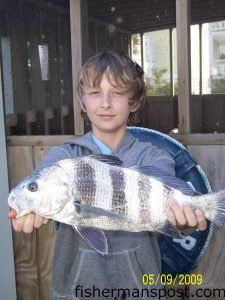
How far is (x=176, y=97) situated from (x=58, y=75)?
71 cm

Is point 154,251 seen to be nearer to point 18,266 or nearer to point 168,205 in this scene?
point 168,205

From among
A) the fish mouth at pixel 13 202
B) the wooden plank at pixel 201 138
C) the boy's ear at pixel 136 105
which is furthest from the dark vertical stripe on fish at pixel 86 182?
the wooden plank at pixel 201 138

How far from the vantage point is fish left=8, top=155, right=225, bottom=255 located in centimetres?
151

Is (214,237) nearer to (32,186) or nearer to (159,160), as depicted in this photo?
(159,160)

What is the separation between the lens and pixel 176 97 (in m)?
2.51

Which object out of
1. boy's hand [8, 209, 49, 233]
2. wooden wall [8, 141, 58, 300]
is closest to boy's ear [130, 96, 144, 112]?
boy's hand [8, 209, 49, 233]

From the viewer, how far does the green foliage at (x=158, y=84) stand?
2529 millimetres

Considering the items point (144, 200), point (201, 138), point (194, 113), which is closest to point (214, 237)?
point (201, 138)

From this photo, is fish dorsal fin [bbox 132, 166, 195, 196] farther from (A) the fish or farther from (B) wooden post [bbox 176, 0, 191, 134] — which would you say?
(B) wooden post [bbox 176, 0, 191, 134]

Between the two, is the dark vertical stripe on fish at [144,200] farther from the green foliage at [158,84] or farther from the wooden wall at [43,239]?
the green foliage at [158,84]

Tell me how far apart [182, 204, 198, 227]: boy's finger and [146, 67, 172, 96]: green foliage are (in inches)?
43.4

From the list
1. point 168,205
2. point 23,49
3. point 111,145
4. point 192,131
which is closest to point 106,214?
point 168,205

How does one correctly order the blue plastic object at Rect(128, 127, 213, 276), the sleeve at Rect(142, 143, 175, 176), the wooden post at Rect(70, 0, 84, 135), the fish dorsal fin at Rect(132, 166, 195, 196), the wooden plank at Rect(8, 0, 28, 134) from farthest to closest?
the wooden plank at Rect(8, 0, 28, 134) → the wooden post at Rect(70, 0, 84, 135) → the blue plastic object at Rect(128, 127, 213, 276) → the sleeve at Rect(142, 143, 175, 176) → the fish dorsal fin at Rect(132, 166, 195, 196)

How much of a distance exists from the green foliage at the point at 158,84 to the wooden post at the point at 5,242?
0.88 metres
